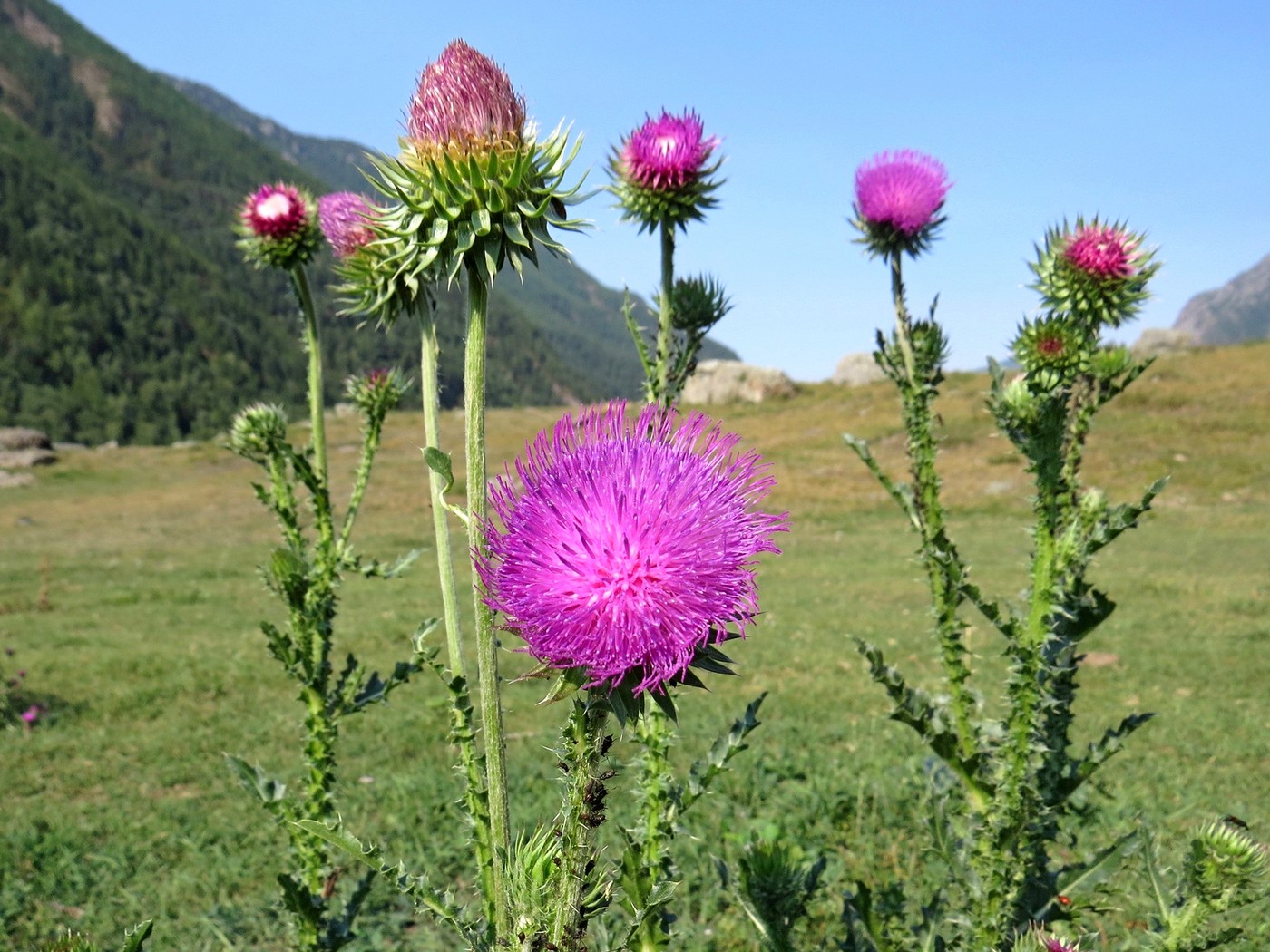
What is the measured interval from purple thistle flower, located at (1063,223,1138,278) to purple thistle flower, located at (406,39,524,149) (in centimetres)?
314

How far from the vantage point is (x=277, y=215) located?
452 centimetres

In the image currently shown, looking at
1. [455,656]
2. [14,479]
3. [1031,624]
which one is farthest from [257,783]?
[14,479]

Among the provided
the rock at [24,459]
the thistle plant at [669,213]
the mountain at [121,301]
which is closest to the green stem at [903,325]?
the thistle plant at [669,213]

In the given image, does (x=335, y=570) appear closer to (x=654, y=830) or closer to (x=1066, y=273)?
(x=654, y=830)

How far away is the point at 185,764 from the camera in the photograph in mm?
9438

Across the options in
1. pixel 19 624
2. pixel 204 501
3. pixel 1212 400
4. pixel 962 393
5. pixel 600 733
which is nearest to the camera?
pixel 600 733

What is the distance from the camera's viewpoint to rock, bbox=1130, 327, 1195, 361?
55328 millimetres

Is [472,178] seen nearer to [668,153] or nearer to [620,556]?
[620,556]

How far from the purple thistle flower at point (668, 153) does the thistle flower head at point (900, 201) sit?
1.25 metres

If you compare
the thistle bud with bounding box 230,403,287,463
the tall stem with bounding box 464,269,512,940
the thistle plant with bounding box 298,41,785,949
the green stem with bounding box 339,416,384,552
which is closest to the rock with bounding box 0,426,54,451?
the thistle bud with bounding box 230,403,287,463

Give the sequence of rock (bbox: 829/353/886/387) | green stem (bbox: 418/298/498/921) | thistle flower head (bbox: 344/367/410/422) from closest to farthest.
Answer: green stem (bbox: 418/298/498/921) → thistle flower head (bbox: 344/367/410/422) → rock (bbox: 829/353/886/387)

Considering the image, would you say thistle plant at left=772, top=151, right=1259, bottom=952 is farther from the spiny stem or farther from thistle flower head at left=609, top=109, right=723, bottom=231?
the spiny stem

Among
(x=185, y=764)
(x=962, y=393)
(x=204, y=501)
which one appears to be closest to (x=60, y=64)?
(x=204, y=501)

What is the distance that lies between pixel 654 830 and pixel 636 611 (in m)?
1.65
